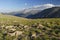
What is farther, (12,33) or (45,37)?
(12,33)

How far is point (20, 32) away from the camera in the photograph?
30828 millimetres

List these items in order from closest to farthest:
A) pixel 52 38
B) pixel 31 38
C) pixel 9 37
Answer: pixel 52 38, pixel 31 38, pixel 9 37

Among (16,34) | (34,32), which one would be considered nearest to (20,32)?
(16,34)

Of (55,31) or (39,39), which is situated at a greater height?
(55,31)

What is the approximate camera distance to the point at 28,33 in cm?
2973

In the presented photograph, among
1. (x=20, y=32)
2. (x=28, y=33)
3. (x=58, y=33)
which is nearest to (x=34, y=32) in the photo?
(x=28, y=33)

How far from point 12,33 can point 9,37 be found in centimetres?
198

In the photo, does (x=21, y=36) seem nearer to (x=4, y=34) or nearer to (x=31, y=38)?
(x=31, y=38)

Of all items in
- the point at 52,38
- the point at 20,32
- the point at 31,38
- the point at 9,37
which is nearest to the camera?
the point at 52,38

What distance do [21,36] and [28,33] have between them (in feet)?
6.30

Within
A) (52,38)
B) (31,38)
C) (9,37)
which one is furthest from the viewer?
(9,37)

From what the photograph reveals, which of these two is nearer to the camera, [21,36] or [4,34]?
[21,36]

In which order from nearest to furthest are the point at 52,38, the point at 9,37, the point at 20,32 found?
the point at 52,38 → the point at 9,37 → the point at 20,32

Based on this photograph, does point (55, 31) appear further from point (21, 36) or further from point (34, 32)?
point (21, 36)
